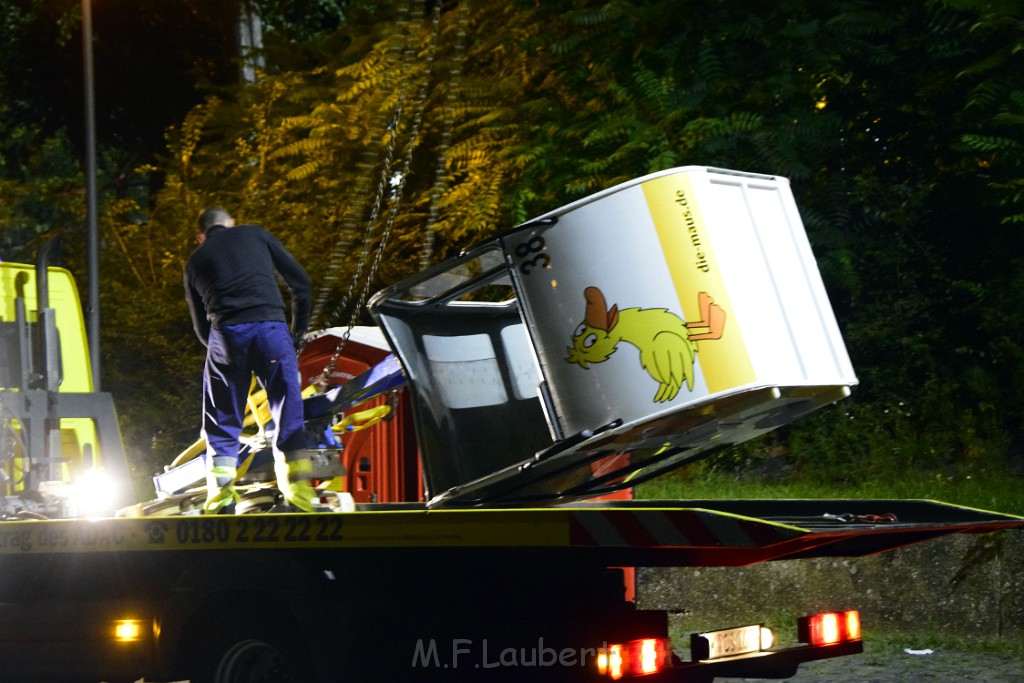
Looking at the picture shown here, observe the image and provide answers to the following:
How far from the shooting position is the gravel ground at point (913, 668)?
28.2 feet

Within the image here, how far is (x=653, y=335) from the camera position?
6605mm

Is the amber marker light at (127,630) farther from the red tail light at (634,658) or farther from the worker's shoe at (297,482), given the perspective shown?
the red tail light at (634,658)

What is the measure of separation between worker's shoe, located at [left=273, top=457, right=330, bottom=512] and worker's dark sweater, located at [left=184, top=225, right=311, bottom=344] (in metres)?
0.73

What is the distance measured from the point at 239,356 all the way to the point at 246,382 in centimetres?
15

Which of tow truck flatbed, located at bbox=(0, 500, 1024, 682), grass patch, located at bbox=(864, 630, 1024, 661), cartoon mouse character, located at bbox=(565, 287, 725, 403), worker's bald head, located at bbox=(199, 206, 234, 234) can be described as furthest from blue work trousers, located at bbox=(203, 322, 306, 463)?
grass patch, located at bbox=(864, 630, 1024, 661)

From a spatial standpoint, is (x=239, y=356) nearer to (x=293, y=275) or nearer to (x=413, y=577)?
(x=293, y=275)

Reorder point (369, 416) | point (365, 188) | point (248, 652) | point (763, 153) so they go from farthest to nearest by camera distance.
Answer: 1. point (365, 188)
2. point (763, 153)
3. point (369, 416)
4. point (248, 652)

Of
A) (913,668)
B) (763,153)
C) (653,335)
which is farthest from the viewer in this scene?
(763,153)

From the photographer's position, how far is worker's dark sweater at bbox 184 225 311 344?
7.85 m

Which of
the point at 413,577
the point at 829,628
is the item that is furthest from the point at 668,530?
the point at 829,628

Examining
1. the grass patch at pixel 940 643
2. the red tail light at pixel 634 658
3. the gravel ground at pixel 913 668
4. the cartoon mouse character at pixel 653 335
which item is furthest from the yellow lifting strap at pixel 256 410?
the grass patch at pixel 940 643

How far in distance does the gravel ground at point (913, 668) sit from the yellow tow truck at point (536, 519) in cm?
134

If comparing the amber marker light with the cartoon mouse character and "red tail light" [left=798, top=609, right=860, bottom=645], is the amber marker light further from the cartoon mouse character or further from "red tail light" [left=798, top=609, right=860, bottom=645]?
"red tail light" [left=798, top=609, right=860, bottom=645]

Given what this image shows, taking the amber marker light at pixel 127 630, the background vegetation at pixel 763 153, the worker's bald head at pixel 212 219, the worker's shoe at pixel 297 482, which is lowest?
the amber marker light at pixel 127 630
